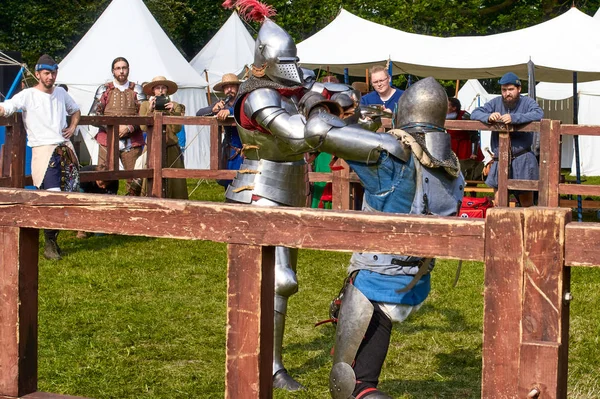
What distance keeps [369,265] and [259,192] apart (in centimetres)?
133

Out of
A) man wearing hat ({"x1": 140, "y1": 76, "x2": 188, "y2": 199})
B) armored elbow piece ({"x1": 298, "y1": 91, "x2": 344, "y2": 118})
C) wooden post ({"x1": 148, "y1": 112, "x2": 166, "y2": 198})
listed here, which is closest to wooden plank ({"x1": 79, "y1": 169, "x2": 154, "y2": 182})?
wooden post ({"x1": 148, "y1": 112, "x2": 166, "y2": 198})

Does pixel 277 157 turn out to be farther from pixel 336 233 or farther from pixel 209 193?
pixel 209 193

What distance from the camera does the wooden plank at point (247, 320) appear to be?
8.68 ft

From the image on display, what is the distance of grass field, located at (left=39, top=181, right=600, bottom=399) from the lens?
5102mm

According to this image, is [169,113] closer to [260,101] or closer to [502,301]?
[260,101]

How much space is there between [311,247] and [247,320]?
10.7 inches

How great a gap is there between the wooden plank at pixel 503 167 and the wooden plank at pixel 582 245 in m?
7.20

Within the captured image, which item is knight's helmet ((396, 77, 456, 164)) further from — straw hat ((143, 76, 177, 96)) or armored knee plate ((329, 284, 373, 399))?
straw hat ((143, 76, 177, 96))

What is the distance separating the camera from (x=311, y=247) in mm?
2594

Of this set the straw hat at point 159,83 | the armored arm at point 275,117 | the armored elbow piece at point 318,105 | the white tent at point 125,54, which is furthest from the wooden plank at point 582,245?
the white tent at point 125,54

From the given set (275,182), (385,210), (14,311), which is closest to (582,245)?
(385,210)

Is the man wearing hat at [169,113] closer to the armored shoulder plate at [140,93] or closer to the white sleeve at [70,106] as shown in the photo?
the armored shoulder plate at [140,93]

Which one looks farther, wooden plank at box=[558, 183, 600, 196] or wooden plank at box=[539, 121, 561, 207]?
wooden plank at box=[539, 121, 561, 207]

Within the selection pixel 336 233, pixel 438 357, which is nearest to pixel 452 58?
pixel 438 357
